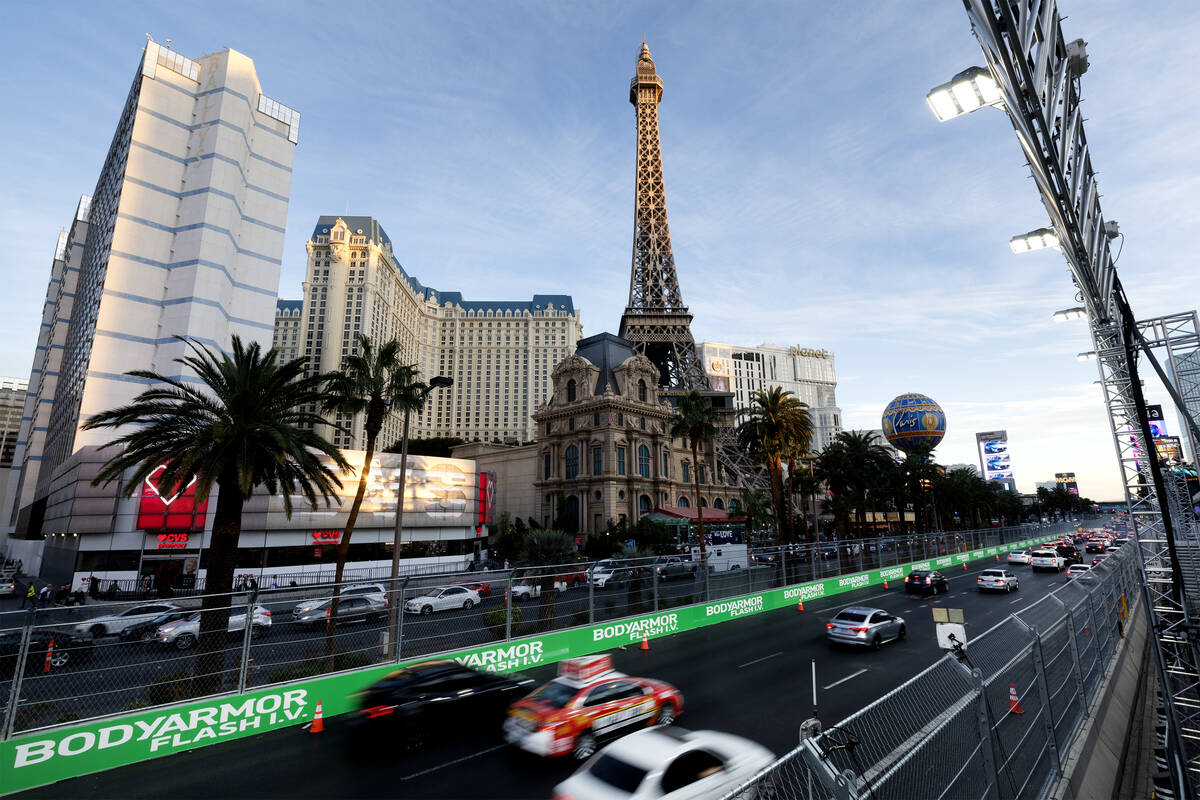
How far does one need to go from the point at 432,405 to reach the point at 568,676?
155687 mm

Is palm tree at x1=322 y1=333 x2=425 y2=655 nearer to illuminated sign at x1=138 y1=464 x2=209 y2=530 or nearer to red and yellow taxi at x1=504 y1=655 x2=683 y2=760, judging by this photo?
red and yellow taxi at x1=504 y1=655 x2=683 y2=760

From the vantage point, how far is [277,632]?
1360cm

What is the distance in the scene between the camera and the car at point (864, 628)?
18578 mm

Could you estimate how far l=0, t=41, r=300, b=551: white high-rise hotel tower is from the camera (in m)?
48.2

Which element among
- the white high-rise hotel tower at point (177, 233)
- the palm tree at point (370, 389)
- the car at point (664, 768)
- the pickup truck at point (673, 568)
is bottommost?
the car at point (664, 768)

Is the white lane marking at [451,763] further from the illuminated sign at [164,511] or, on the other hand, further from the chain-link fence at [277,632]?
the illuminated sign at [164,511]

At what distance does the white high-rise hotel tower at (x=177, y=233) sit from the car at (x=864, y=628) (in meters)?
53.7

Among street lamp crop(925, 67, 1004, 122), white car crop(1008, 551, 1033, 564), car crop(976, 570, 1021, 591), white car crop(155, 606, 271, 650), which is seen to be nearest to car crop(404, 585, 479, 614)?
white car crop(155, 606, 271, 650)

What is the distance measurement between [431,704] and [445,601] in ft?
38.4

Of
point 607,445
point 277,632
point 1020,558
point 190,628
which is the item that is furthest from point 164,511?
point 1020,558

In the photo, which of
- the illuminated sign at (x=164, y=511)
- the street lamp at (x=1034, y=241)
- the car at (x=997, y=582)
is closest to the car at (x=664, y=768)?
the street lamp at (x=1034, y=241)

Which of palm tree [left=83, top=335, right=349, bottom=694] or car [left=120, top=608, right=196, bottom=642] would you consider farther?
palm tree [left=83, top=335, right=349, bottom=694]

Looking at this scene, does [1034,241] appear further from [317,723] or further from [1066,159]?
[317,723]

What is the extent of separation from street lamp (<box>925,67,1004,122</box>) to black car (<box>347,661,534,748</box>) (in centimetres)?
1367
